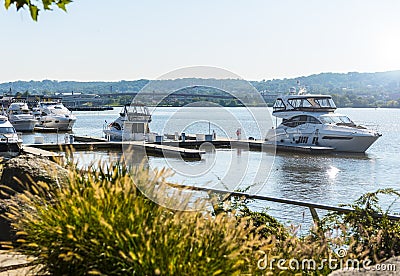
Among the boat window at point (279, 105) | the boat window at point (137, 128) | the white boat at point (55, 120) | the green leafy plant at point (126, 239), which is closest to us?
the green leafy plant at point (126, 239)

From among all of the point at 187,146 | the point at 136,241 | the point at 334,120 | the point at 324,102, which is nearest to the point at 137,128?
the point at 187,146

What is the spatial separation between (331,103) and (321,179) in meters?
17.2

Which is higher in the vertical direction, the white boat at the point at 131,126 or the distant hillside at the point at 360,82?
the distant hillside at the point at 360,82

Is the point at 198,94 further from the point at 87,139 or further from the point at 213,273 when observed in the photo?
the point at 87,139

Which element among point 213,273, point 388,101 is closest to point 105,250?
point 213,273

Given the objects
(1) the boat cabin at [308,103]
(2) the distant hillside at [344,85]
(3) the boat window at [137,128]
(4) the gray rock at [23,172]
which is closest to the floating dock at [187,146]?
(1) the boat cabin at [308,103]

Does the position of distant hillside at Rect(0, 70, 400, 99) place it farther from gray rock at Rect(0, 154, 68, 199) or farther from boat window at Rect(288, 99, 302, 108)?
gray rock at Rect(0, 154, 68, 199)

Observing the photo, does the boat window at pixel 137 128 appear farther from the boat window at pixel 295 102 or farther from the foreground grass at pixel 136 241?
the foreground grass at pixel 136 241

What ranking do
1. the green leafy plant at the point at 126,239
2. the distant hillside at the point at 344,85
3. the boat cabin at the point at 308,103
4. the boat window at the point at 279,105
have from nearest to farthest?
the green leafy plant at the point at 126,239, the boat cabin at the point at 308,103, the boat window at the point at 279,105, the distant hillside at the point at 344,85

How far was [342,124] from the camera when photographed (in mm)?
46000

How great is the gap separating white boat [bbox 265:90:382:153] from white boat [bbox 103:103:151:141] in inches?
382

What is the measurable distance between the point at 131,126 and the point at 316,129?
551 inches

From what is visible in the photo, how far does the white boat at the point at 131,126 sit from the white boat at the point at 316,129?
969 centimetres

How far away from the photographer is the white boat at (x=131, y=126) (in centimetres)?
4525
